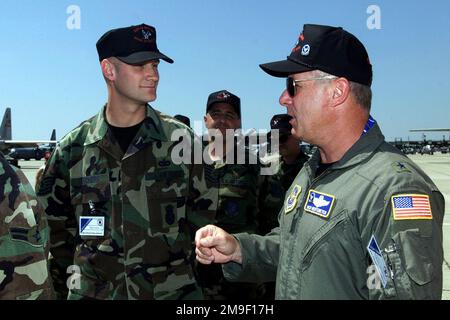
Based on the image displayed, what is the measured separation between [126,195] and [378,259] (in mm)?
1543

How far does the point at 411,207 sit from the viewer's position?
1.42 metres

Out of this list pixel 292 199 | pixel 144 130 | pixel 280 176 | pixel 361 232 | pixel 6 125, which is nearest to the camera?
pixel 361 232

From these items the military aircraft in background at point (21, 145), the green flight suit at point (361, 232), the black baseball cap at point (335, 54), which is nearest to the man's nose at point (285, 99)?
the black baseball cap at point (335, 54)

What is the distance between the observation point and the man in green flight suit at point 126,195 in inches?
97.2

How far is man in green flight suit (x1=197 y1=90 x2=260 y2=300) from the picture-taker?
359 cm

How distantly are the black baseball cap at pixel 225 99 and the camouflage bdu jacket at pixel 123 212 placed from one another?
1.46m

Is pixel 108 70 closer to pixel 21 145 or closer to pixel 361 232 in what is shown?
pixel 361 232

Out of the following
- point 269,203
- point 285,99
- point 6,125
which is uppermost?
point 285,99

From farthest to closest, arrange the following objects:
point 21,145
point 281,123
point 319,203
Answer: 1. point 21,145
2. point 281,123
3. point 319,203

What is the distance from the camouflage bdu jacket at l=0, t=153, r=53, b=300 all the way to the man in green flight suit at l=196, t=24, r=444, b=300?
73 cm

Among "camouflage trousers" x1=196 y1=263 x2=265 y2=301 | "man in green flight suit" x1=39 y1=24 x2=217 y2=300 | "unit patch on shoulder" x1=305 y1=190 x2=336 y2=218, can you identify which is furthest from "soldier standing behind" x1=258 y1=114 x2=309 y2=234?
"unit patch on shoulder" x1=305 y1=190 x2=336 y2=218

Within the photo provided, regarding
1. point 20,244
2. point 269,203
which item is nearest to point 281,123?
point 269,203

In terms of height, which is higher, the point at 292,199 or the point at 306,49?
the point at 306,49
